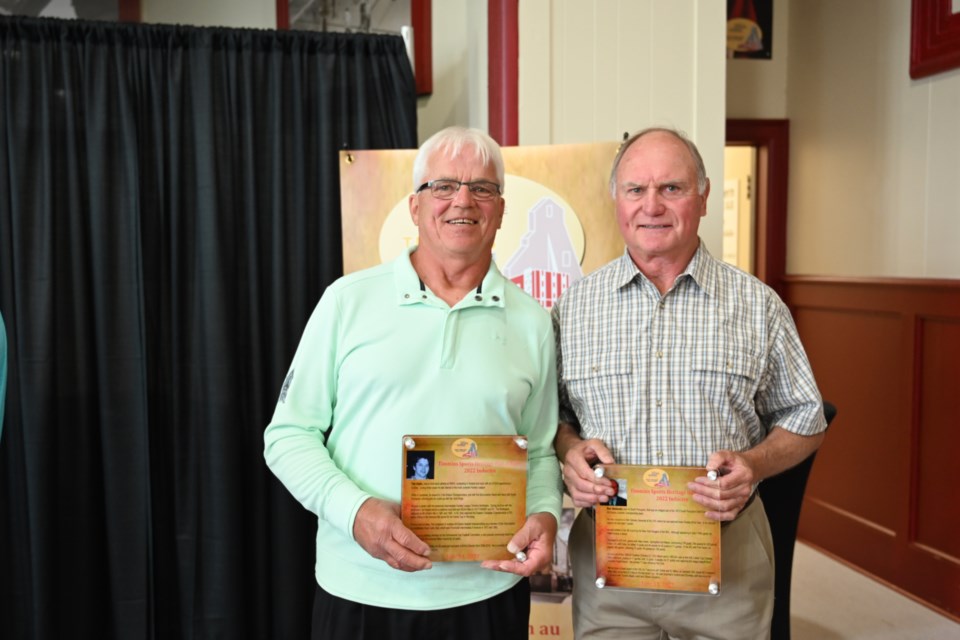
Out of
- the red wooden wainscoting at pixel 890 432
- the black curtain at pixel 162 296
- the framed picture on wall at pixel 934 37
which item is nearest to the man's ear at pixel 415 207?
the black curtain at pixel 162 296

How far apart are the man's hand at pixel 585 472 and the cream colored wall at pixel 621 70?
1448mm

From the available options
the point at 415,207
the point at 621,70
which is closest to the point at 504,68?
the point at 621,70

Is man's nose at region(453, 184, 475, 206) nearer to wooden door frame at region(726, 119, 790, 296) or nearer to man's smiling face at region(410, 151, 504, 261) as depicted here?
man's smiling face at region(410, 151, 504, 261)

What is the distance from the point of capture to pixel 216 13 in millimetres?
3189

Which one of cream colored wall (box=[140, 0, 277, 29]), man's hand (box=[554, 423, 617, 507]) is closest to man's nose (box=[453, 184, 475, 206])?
man's hand (box=[554, 423, 617, 507])

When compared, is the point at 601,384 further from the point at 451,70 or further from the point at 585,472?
the point at 451,70

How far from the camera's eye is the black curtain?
105 inches

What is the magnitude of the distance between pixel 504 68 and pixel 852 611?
2.60 meters

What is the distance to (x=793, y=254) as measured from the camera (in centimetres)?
458

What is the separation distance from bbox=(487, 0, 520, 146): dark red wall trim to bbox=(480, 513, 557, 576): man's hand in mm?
1601

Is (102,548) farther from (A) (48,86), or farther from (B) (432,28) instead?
(B) (432,28)

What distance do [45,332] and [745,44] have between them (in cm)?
362

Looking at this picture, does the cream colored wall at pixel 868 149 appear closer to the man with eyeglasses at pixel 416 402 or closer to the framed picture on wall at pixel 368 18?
the framed picture on wall at pixel 368 18

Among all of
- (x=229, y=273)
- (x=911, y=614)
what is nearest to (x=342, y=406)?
(x=229, y=273)
